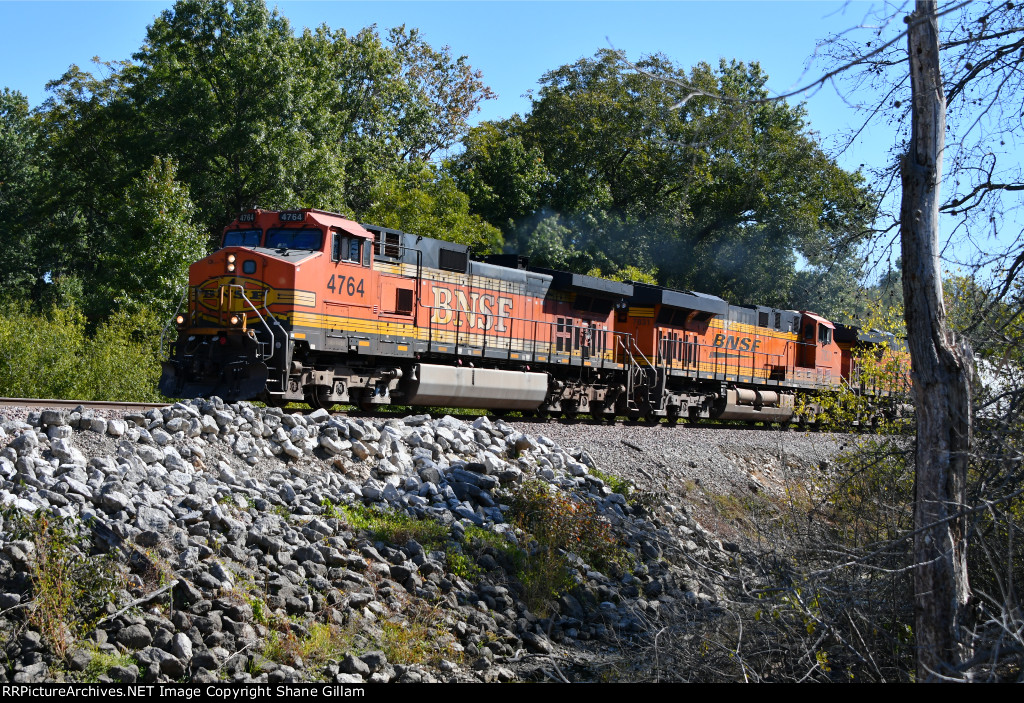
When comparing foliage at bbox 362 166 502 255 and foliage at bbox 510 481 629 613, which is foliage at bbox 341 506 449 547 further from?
foliage at bbox 362 166 502 255

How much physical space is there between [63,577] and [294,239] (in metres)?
8.43

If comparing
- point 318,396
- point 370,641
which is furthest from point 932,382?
point 318,396

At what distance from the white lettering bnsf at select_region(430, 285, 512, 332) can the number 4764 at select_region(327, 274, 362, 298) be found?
1.82m

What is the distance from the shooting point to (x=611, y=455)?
48.1 feet

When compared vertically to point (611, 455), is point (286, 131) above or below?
above

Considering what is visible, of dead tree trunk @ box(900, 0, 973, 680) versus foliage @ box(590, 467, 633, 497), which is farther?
foliage @ box(590, 467, 633, 497)

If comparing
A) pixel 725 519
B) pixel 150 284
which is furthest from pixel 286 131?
pixel 725 519

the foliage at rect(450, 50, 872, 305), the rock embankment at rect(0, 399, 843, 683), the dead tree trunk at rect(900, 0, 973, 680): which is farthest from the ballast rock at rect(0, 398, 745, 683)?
the foliage at rect(450, 50, 872, 305)

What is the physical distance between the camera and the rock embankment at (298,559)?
6738mm

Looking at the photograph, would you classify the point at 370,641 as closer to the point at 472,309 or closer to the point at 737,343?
the point at 472,309

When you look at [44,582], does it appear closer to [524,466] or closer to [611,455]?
[524,466]

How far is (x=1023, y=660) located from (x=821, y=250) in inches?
129

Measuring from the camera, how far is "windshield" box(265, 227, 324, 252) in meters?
14.1

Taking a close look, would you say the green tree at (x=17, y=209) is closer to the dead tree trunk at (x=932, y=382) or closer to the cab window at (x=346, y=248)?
the cab window at (x=346, y=248)
